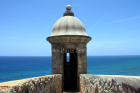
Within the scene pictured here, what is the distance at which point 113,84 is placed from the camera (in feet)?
11.6

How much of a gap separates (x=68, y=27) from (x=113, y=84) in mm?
4115

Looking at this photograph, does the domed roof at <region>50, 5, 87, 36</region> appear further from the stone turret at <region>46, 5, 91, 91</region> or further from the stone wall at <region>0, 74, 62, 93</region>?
the stone wall at <region>0, 74, 62, 93</region>

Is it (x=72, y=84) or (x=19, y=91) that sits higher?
(x=19, y=91)

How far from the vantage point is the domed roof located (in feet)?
22.7

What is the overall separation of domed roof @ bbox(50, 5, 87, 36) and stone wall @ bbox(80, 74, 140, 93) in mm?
2915

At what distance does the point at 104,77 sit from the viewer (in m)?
3.87

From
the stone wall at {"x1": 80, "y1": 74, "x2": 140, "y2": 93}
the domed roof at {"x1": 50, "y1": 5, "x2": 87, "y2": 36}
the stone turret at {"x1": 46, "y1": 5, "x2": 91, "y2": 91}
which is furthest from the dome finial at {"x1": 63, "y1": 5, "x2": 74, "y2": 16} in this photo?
the stone wall at {"x1": 80, "y1": 74, "x2": 140, "y2": 93}

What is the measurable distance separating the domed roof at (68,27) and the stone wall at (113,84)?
2915 millimetres

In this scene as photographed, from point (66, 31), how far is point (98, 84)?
352 centimetres

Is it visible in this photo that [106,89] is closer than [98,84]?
Yes

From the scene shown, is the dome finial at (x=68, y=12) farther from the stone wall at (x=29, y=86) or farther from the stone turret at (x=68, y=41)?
the stone wall at (x=29, y=86)

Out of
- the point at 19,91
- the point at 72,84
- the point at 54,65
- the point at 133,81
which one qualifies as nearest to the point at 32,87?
the point at 19,91

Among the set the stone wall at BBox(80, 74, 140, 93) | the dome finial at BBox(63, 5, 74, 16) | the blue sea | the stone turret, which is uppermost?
the dome finial at BBox(63, 5, 74, 16)

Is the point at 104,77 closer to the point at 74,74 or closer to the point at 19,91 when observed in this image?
the point at 19,91
